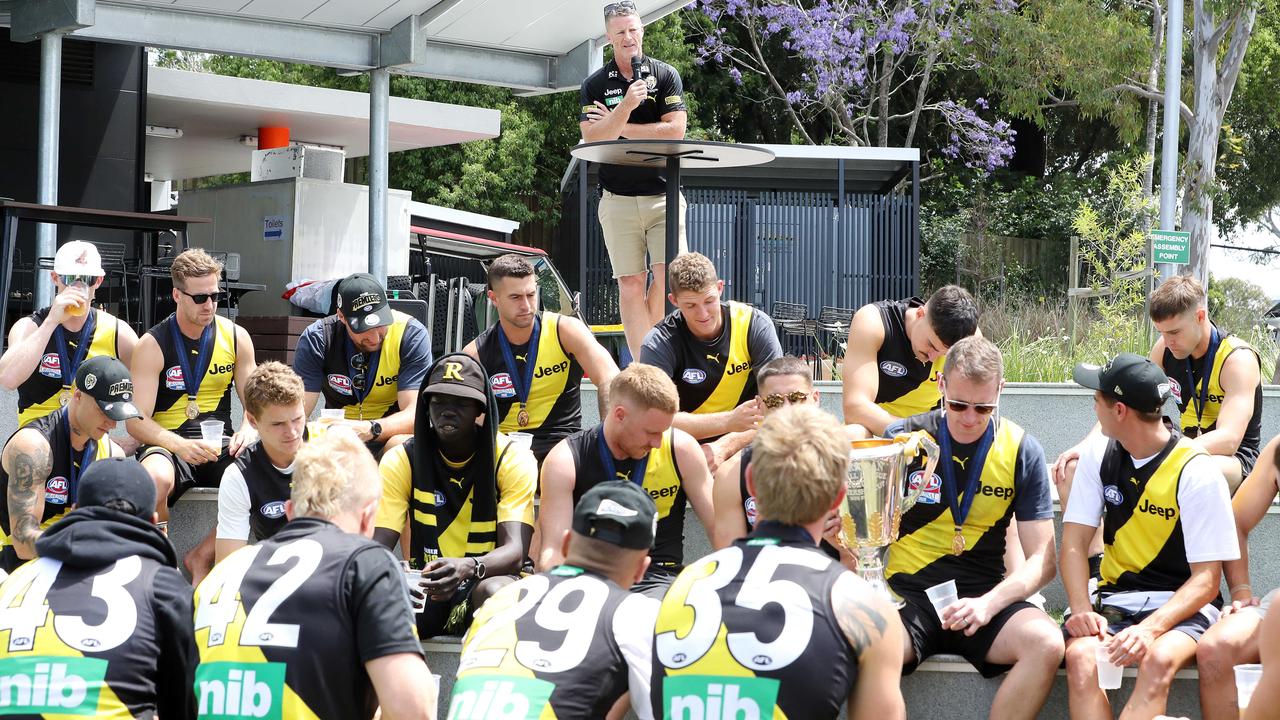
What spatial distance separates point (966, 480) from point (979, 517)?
0.51 feet

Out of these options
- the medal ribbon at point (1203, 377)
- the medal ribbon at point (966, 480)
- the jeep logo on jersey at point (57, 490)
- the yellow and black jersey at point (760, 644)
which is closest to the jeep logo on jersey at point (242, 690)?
the yellow and black jersey at point (760, 644)

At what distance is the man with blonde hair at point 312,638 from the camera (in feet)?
10.9

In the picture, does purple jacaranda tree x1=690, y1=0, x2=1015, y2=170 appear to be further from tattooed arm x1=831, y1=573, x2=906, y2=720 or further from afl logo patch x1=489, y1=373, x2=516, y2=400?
tattooed arm x1=831, y1=573, x2=906, y2=720

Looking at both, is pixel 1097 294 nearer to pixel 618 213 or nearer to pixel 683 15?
pixel 618 213

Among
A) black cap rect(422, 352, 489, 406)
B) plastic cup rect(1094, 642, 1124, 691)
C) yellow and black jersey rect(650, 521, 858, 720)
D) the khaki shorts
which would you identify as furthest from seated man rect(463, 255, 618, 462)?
yellow and black jersey rect(650, 521, 858, 720)

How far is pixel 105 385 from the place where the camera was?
600cm

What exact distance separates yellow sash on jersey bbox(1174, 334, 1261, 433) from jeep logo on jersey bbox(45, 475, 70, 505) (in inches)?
214

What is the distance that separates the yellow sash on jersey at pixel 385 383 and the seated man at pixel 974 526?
114 inches

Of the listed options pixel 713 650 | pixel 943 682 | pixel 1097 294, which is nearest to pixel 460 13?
pixel 1097 294

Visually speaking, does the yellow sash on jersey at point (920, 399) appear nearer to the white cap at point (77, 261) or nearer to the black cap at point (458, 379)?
the black cap at point (458, 379)

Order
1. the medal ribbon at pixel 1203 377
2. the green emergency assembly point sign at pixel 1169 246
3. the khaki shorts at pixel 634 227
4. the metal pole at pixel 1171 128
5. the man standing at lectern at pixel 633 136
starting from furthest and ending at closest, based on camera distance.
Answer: the metal pole at pixel 1171 128 → the green emergency assembly point sign at pixel 1169 246 → the khaki shorts at pixel 634 227 → the man standing at lectern at pixel 633 136 → the medal ribbon at pixel 1203 377

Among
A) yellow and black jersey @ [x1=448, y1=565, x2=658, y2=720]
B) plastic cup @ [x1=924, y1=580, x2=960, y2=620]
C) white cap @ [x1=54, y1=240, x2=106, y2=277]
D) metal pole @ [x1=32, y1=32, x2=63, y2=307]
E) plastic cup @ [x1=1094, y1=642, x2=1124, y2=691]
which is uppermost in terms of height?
metal pole @ [x1=32, y1=32, x2=63, y2=307]

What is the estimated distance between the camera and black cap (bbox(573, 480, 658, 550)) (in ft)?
11.0

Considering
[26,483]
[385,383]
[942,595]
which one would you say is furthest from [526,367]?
[942,595]
